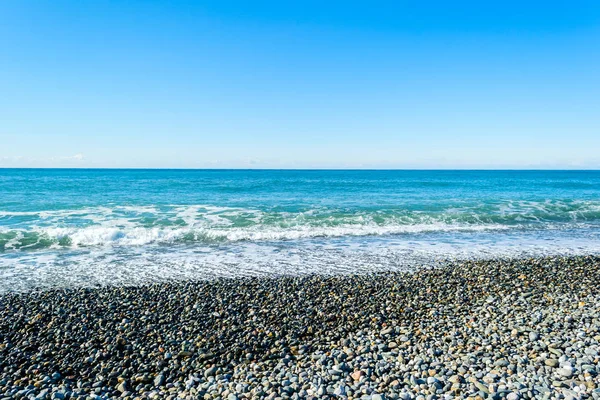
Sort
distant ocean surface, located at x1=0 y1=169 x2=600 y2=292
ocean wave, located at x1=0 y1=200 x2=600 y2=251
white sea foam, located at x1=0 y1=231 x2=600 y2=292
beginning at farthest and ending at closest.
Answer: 1. ocean wave, located at x1=0 y1=200 x2=600 y2=251
2. distant ocean surface, located at x1=0 y1=169 x2=600 y2=292
3. white sea foam, located at x1=0 y1=231 x2=600 y2=292

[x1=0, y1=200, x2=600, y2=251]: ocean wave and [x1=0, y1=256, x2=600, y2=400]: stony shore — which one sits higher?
[x1=0, y1=200, x2=600, y2=251]: ocean wave

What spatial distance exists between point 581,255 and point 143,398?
13.3 metres

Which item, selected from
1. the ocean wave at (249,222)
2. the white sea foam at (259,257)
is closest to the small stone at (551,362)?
the white sea foam at (259,257)

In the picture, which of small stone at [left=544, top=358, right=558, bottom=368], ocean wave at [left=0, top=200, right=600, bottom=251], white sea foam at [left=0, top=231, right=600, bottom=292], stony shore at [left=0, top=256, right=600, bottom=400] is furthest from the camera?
ocean wave at [left=0, top=200, right=600, bottom=251]

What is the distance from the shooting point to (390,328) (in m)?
6.34

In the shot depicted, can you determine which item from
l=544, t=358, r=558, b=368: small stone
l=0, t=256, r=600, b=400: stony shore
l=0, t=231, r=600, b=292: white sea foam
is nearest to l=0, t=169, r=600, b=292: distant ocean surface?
l=0, t=231, r=600, b=292: white sea foam

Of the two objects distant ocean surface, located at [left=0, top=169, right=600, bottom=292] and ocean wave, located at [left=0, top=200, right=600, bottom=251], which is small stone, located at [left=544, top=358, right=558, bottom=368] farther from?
ocean wave, located at [left=0, top=200, right=600, bottom=251]

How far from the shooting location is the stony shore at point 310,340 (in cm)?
478

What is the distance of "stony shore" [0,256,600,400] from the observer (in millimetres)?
4777

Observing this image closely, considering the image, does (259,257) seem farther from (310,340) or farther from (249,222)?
(249,222)

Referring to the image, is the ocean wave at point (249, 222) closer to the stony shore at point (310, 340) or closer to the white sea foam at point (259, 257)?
the white sea foam at point (259, 257)

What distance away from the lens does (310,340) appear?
6.05m

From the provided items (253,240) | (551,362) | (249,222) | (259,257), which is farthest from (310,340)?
(249,222)

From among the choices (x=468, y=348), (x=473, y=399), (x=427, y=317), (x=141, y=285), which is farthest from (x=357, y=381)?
(x=141, y=285)
